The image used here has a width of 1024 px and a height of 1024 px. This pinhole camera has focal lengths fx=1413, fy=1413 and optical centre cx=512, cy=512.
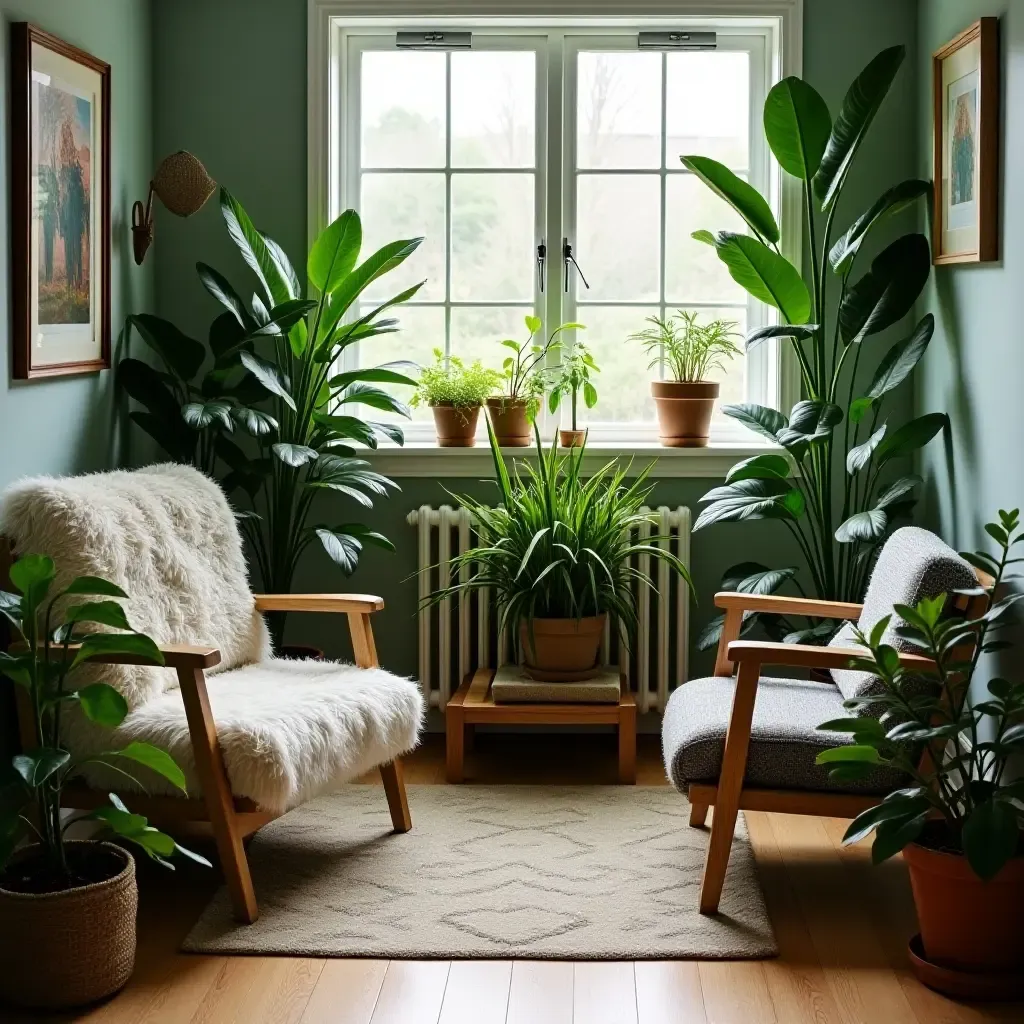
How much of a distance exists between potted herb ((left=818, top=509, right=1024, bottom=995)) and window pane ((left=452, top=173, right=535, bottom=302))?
2165 millimetres

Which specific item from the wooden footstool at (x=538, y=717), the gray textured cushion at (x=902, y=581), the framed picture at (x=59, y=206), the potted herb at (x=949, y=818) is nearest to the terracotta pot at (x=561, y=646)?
the wooden footstool at (x=538, y=717)

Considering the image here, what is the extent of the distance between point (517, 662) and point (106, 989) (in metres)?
2.01

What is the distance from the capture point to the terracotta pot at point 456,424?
14.4ft

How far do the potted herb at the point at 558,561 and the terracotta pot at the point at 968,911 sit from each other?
1481mm

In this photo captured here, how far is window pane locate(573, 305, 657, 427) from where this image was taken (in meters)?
4.59

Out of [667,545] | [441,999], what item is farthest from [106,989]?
[667,545]

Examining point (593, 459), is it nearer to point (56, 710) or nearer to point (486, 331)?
point (486, 331)

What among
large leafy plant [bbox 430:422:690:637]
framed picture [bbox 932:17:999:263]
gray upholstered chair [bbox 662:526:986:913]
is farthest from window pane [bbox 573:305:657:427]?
gray upholstered chair [bbox 662:526:986:913]

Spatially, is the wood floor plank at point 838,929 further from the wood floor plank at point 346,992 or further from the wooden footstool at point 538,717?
the wood floor plank at point 346,992

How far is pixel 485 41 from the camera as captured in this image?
4508mm

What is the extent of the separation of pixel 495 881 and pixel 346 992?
0.62m

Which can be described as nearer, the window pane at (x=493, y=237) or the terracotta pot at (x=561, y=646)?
the terracotta pot at (x=561, y=646)

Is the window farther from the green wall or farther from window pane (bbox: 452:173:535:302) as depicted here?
the green wall

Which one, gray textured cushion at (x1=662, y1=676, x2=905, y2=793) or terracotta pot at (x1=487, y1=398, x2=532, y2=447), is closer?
gray textured cushion at (x1=662, y1=676, x2=905, y2=793)
